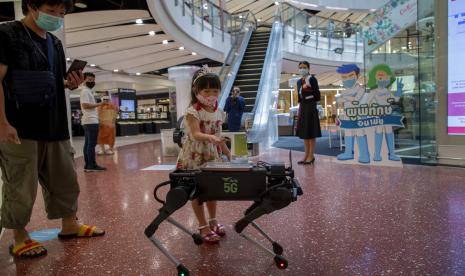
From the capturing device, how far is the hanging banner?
593cm

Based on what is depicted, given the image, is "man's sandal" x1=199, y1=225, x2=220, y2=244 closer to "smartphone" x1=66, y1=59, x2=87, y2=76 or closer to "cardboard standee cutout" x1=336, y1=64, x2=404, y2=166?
"smartphone" x1=66, y1=59, x2=87, y2=76

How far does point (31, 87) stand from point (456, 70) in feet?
15.9

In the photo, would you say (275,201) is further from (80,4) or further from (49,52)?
(80,4)

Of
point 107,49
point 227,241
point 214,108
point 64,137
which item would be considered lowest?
point 227,241

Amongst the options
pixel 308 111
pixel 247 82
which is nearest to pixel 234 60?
pixel 247 82

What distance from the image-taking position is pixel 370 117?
5305 millimetres

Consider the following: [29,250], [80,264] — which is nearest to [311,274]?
[80,264]

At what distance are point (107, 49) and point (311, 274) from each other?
→ 1245 cm

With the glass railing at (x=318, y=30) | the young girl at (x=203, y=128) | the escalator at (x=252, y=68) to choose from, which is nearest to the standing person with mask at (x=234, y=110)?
the escalator at (x=252, y=68)

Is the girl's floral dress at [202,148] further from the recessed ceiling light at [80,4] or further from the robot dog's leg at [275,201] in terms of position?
the recessed ceiling light at [80,4]

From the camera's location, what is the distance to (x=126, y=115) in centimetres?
1734

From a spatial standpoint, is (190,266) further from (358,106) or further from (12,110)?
(358,106)

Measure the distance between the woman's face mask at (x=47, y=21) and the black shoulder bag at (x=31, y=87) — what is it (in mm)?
107

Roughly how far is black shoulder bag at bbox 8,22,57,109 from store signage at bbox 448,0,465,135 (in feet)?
15.5
